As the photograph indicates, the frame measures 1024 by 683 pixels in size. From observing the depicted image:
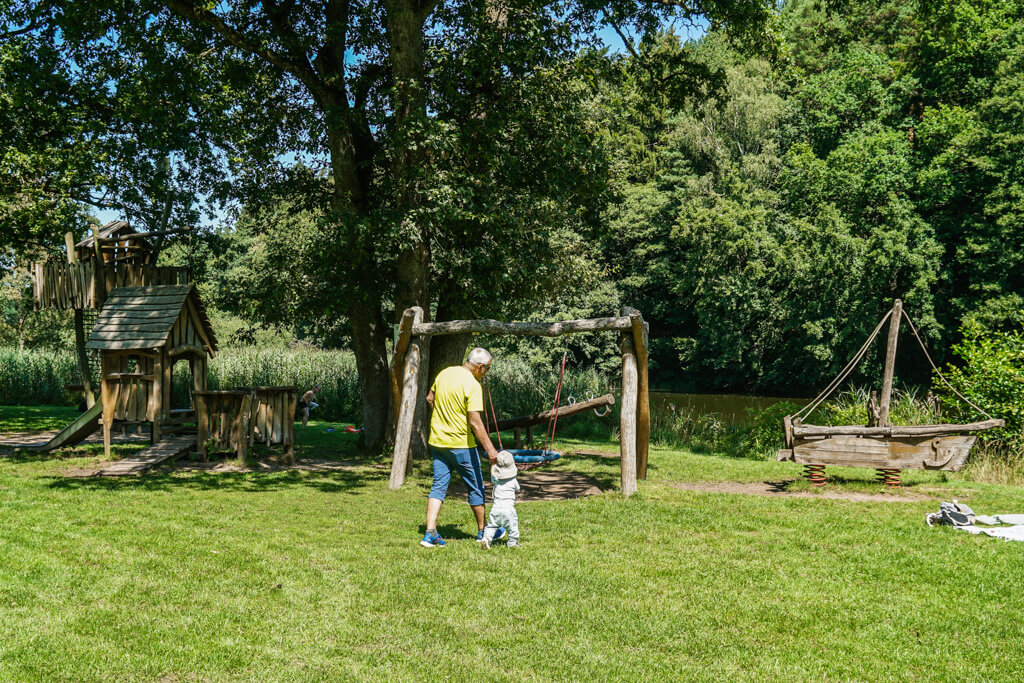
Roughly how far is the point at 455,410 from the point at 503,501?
976 mm

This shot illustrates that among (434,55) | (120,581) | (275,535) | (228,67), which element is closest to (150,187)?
Answer: (228,67)

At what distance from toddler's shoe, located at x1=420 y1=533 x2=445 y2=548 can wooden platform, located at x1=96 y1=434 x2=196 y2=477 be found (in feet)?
21.2

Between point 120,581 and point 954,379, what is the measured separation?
48.7 feet

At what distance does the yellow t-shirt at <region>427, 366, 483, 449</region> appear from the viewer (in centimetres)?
782

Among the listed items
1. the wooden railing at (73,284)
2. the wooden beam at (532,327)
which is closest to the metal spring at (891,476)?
the wooden beam at (532,327)

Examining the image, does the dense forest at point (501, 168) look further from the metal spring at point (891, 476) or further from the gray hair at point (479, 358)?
the metal spring at point (891, 476)

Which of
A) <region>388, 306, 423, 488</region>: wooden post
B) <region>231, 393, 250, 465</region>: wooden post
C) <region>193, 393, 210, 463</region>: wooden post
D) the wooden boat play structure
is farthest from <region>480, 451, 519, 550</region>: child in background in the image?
<region>193, 393, 210, 463</region>: wooden post

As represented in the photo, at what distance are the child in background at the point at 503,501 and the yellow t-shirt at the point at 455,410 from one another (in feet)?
1.52

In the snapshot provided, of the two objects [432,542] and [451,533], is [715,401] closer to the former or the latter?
[451,533]

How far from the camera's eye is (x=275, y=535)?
8164mm

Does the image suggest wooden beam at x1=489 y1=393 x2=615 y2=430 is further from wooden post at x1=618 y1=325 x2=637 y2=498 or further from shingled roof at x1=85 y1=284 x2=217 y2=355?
shingled roof at x1=85 y1=284 x2=217 y2=355

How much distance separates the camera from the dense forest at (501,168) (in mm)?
14055

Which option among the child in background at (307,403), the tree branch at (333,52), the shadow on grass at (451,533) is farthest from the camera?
the child in background at (307,403)

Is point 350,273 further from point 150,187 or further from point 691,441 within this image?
point 691,441
